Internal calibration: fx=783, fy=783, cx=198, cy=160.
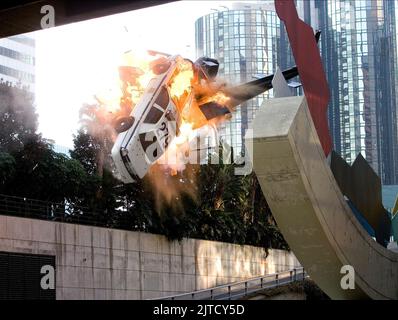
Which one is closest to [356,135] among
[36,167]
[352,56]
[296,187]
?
[352,56]

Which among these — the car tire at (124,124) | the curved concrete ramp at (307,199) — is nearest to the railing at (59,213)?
the car tire at (124,124)

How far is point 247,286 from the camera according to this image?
31.2m

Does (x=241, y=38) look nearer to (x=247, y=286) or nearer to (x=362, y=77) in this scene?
(x=362, y=77)

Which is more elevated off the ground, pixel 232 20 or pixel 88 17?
pixel 232 20

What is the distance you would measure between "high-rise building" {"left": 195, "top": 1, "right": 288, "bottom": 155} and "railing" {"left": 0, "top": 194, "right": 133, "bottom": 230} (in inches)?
276

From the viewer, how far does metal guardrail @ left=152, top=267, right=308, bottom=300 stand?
29.0 m

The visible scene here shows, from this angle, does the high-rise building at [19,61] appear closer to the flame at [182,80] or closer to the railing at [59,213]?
the railing at [59,213]

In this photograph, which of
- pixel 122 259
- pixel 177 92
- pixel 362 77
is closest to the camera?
pixel 177 92

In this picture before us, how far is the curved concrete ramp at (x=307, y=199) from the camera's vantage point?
17.4 meters

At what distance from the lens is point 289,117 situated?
1762cm

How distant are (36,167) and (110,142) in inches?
140

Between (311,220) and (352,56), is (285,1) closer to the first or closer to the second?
(311,220)

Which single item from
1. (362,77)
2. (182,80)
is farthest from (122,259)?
(362,77)

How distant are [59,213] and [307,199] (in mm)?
14263
